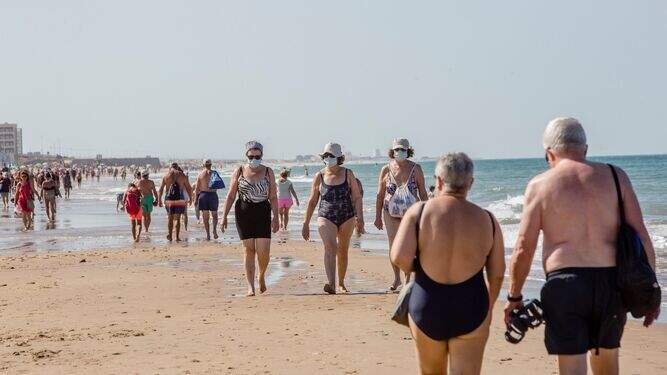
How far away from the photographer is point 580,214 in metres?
4.77

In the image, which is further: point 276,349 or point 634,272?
point 276,349

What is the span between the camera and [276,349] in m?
7.50

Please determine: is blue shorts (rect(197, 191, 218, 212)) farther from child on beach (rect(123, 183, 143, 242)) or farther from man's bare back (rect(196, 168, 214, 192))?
child on beach (rect(123, 183, 143, 242))

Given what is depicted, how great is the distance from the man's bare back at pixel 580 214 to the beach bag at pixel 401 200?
17.7ft

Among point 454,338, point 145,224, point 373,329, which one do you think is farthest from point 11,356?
point 145,224

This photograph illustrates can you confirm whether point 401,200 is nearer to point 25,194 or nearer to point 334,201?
point 334,201

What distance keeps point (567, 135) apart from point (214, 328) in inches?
174

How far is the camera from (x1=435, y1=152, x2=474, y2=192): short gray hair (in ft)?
15.7

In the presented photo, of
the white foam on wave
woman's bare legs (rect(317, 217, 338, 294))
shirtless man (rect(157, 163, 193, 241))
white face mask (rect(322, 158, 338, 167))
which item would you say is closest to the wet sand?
woman's bare legs (rect(317, 217, 338, 294))

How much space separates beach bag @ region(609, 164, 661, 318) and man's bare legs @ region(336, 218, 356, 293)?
234 inches

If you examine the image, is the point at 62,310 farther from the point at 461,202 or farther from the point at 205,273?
the point at 461,202

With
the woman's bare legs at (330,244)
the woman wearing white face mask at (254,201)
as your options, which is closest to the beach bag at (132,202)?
the woman wearing white face mask at (254,201)

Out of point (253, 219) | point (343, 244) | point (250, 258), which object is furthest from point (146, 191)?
point (343, 244)

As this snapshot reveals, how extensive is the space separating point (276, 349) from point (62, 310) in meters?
3.26
